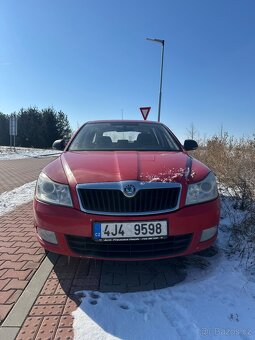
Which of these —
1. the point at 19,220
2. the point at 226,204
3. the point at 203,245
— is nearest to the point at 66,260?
the point at 203,245

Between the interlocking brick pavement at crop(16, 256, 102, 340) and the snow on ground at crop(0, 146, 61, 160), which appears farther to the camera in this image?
the snow on ground at crop(0, 146, 61, 160)

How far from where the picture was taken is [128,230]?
2.71 meters

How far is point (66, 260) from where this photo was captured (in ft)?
11.5

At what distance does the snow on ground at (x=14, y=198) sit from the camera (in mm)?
5942

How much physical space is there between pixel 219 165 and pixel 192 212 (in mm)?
4916

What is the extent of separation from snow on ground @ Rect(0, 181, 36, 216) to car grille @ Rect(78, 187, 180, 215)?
330 cm

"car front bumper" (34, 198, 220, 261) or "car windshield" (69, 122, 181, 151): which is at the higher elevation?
"car windshield" (69, 122, 181, 151)

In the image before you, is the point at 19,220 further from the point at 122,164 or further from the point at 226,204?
the point at 226,204

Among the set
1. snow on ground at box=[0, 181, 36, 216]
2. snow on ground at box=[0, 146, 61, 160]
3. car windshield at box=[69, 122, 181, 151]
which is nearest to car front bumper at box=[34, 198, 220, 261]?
car windshield at box=[69, 122, 181, 151]

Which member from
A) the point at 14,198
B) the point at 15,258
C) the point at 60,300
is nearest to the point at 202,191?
the point at 60,300

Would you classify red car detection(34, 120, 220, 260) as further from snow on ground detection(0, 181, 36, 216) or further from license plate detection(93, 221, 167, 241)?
snow on ground detection(0, 181, 36, 216)

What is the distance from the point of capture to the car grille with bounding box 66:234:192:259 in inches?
109

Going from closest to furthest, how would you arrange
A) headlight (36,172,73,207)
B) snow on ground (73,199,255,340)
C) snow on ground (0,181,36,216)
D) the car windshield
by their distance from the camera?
snow on ground (73,199,255,340), headlight (36,172,73,207), the car windshield, snow on ground (0,181,36,216)

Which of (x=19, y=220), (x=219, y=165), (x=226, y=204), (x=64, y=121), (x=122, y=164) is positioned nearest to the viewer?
(x=122, y=164)
